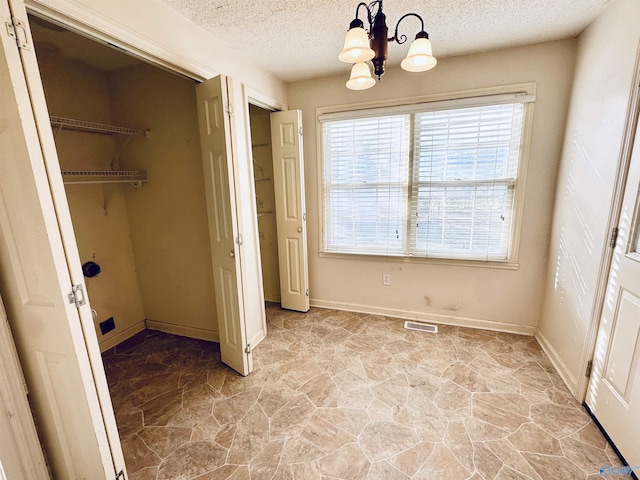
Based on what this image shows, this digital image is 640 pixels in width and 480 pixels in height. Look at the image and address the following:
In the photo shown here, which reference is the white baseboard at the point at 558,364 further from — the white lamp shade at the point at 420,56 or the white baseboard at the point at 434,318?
the white lamp shade at the point at 420,56

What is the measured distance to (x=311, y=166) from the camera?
3.13 metres

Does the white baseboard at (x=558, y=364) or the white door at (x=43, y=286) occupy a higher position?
the white door at (x=43, y=286)

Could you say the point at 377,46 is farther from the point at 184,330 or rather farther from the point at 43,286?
the point at 184,330

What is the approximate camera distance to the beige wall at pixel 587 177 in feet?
5.49

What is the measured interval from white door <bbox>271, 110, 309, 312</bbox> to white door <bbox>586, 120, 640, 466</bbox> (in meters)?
2.41

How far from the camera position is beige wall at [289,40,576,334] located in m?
2.35

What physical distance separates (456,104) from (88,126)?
3.04 meters

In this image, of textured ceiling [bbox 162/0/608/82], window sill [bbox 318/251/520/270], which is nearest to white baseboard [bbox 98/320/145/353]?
→ window sill [bbox 318/251/520/270]

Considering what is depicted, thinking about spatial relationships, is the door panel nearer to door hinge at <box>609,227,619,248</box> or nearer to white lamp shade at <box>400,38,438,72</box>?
door hinge at <box>609,227,619,248</box>

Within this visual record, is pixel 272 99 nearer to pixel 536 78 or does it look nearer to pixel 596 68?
pixel 536 78

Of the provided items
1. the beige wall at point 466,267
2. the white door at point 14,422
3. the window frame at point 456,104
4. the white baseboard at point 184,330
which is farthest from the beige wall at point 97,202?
the window frame at point 456,104

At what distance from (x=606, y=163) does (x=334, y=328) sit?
2.47 meters

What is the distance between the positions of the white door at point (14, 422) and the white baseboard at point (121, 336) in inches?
58.7

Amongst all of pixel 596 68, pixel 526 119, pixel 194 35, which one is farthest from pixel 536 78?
pixel 194 35
